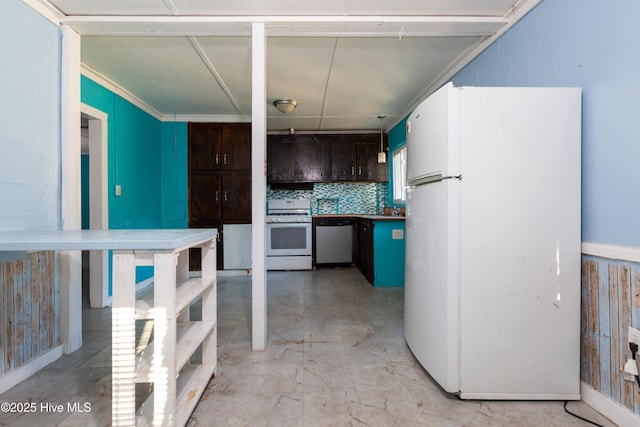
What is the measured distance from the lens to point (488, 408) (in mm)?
Result: 1491

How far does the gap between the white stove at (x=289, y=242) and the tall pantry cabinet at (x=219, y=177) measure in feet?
1.65

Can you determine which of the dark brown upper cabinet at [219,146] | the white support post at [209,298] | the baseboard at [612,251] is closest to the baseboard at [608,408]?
the baseboard at [612,251]

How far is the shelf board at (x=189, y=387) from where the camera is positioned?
4.42ft

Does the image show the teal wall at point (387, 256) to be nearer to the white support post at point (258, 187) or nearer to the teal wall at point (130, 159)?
the white support post at point (258, 187)

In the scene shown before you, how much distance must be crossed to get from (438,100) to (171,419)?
1879 mm

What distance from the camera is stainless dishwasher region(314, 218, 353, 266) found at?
4930 millimetres

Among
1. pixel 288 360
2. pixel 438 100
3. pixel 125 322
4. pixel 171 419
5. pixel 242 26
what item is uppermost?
pixel 242 26

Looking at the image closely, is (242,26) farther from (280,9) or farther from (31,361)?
(31,361)

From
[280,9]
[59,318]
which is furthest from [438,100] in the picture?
[59,318]

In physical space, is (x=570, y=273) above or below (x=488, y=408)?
above

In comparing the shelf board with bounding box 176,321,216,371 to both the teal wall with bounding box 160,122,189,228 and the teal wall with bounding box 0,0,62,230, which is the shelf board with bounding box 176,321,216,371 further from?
the teal wall with bounding box 160,122,189,228

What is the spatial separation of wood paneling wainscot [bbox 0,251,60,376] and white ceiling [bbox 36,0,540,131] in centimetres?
162

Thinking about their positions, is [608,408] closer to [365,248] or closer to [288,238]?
[365,248]

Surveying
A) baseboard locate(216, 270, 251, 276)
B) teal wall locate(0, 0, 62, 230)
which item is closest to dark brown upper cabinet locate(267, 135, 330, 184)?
baseboard locate(216, 270, 251, 276)
